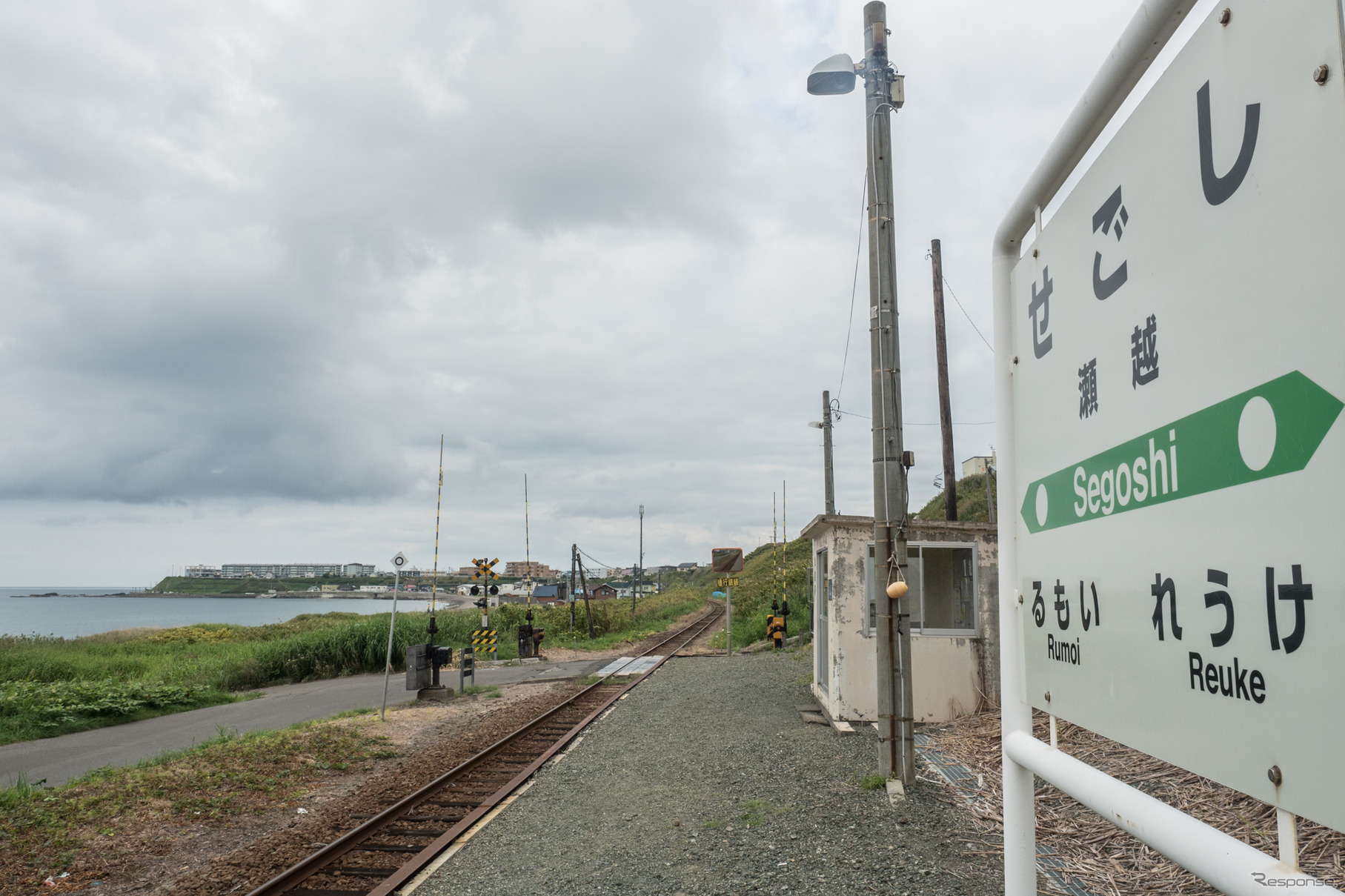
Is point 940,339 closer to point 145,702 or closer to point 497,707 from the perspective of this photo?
point 497,707

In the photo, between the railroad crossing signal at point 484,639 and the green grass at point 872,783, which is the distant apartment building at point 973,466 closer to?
the railroad crossing signal at point 484,639

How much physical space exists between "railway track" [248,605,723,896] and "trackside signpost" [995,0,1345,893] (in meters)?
5.13

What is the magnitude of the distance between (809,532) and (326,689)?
11601 millimetres

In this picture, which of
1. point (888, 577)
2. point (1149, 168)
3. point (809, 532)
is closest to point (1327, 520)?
point (1149, 168)

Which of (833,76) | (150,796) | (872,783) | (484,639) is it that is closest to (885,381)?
(833,76)

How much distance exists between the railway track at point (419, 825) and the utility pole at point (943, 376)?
10446 millimetres

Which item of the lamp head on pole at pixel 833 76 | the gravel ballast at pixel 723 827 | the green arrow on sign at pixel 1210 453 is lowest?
the gravel ballast at pixel 723 827

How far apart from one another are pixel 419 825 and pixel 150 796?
3.02 meters

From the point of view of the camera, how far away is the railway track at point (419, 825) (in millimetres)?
5668

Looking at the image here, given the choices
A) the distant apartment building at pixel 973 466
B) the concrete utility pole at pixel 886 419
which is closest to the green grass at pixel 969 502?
the distant apartment building at pixel 973 466

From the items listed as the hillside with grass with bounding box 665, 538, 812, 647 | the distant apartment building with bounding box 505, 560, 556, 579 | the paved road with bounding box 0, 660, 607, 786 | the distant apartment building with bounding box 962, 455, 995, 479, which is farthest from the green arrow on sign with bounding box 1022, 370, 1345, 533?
the distant apartment building with bounding box 505, 560, 556, 579

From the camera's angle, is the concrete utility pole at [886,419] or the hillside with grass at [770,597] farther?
the hillside with grass at [770,597]

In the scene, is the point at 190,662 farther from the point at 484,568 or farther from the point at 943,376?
the point at 943,376

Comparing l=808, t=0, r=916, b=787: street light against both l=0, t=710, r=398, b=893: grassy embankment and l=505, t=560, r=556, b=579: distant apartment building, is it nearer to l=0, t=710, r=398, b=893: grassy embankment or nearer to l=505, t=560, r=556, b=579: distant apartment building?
l=0, t=710, r=398, b=893: grassy embankment
